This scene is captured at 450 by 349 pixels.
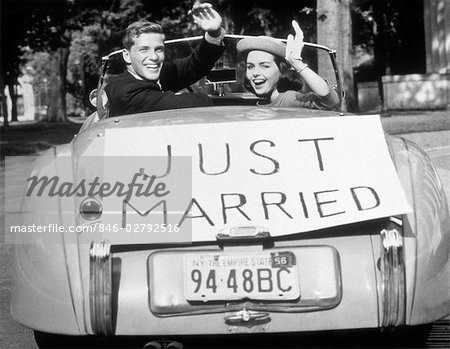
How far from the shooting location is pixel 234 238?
351 centimetres

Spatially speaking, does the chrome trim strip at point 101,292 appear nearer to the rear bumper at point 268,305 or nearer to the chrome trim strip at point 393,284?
the rear bumper at point 268,305

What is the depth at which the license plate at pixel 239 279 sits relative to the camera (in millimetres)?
3477

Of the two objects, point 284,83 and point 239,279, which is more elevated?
Result: point 284,83

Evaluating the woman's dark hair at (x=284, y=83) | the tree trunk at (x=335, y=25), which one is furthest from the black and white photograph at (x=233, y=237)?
the tree trunk at (x=335, y=25)

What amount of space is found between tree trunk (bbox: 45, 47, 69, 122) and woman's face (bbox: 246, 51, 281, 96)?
41.8 m

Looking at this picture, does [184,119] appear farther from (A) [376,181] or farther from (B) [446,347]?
(B) [446,347]

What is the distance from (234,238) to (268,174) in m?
0.37

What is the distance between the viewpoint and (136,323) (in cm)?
352

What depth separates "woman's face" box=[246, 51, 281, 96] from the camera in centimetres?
510

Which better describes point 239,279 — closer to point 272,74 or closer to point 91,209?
point 91,209

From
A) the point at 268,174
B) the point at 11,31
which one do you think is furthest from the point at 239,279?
the point at 11,31

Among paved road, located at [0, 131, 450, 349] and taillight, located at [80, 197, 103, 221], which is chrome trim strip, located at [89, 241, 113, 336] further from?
paved road, located at [0, 131, 450, 349]

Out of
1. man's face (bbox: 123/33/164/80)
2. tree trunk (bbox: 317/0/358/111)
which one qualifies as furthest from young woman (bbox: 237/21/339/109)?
tree trunk (bbox: 317/0/358/111)

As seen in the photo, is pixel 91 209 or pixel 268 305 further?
pixel 91 209
